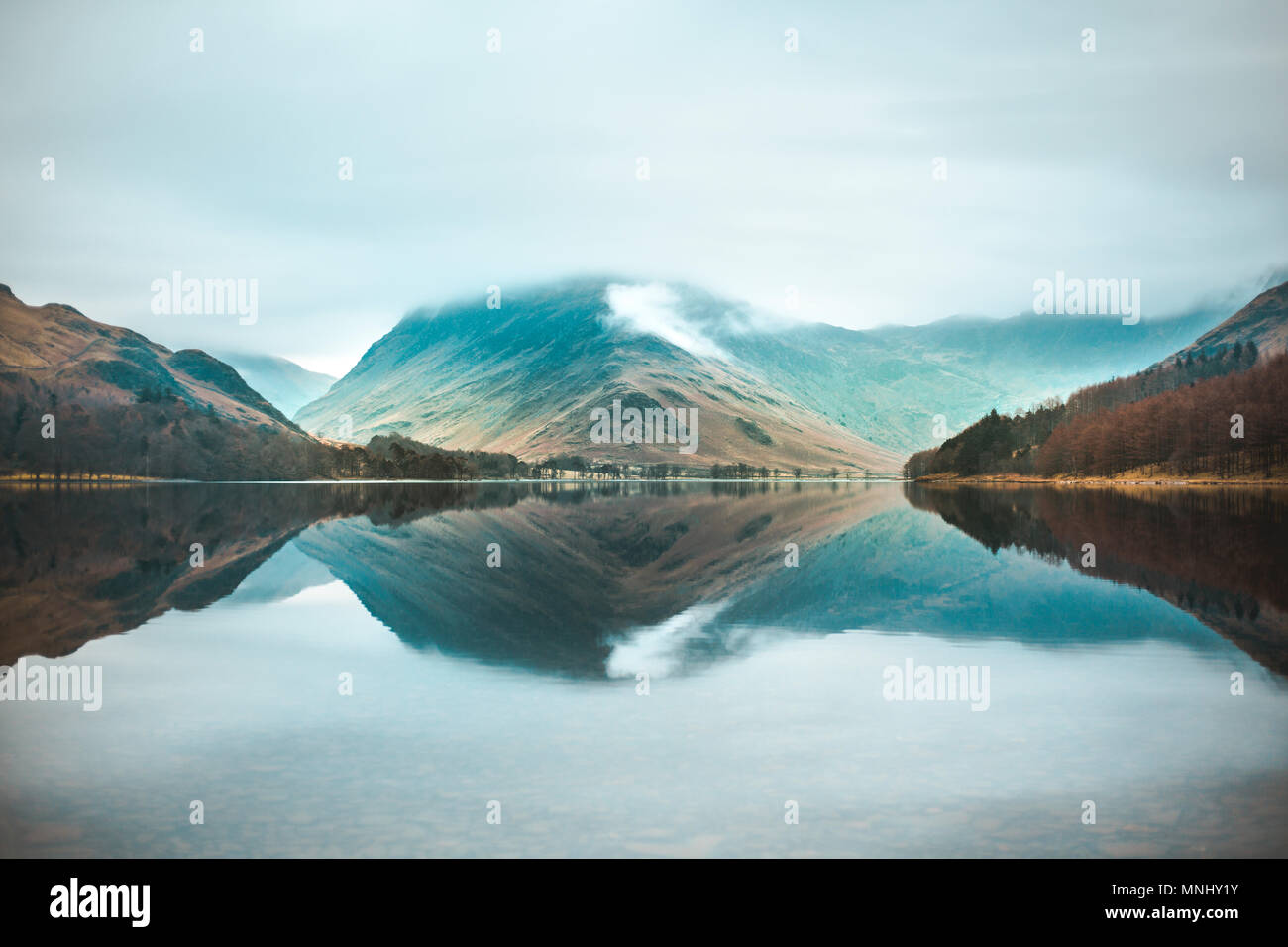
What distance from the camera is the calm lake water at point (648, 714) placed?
34.8 feet

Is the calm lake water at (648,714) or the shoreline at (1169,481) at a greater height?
the shoreline at (1169,481)

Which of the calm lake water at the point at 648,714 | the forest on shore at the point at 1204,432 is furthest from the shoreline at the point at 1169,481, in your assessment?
the calm lake water at the point at 648,714

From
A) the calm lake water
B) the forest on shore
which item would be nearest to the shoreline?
the forest on shore

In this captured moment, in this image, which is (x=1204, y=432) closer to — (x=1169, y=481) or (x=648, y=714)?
(x=1169, y=481)

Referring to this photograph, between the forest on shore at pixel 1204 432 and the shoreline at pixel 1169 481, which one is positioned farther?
the forest on shore at pixel 1204 432

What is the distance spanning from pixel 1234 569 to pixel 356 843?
3452 centimetres

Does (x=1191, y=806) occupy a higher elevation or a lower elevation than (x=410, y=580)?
lower

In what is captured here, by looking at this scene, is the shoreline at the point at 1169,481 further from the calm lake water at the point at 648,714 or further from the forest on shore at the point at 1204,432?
the calm lake water at the point at 648,714

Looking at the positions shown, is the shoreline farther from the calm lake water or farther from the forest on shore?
the calm lake water

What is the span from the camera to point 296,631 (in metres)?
23.7

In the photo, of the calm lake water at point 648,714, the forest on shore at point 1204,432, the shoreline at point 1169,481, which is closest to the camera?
the calm lake water at point 648,714

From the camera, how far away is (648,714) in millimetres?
15312
